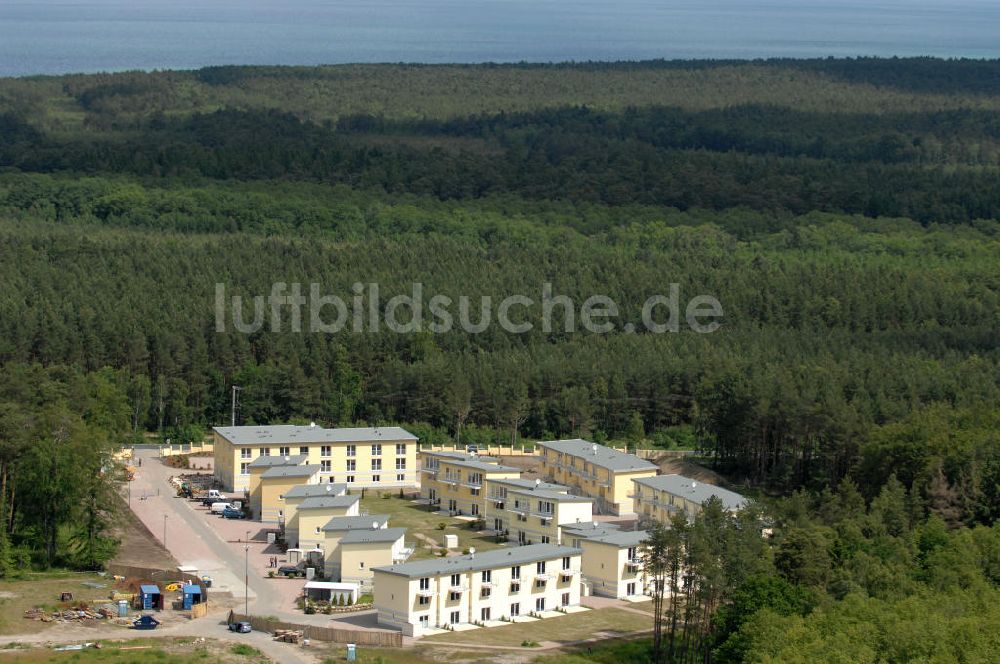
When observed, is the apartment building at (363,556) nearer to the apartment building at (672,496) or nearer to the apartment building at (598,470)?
the apartment building at (672,496)

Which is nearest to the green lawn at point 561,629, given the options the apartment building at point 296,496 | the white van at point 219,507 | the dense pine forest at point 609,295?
the dense pine forest at point 609,295

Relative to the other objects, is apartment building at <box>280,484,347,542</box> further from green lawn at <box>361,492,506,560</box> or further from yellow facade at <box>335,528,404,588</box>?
yellow facade at <box>335,528,404,588</box>

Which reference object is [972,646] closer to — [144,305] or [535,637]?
[535,637]

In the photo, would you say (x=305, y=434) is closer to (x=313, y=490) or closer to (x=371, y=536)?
(x=313, y=490)

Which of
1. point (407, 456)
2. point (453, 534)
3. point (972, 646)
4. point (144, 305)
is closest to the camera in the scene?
point (972, 646)

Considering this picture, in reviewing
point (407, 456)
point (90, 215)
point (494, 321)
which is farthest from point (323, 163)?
point (407, 456)
